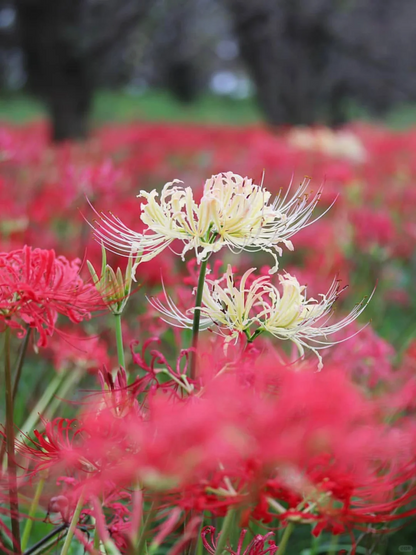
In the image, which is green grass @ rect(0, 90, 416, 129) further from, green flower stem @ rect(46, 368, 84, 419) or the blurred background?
green flower stem @ rect(46, 368, 84, 419)

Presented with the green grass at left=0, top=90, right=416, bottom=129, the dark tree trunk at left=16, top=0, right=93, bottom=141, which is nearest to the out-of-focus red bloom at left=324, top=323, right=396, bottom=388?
the dark tree trunk at left=16, top=0, right=93, bottom=141

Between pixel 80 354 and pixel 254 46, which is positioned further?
pixel 254 46

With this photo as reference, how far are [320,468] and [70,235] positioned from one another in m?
2.78

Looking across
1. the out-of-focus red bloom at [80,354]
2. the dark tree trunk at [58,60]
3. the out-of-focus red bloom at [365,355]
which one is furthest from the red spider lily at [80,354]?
the dark tree trunk at [58,60]

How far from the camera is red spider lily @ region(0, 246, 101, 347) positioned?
0.88 metres

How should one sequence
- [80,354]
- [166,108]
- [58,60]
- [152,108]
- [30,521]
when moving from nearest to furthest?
[30,521] < [80,354] < [58,60] < [152,108] < [166,108]

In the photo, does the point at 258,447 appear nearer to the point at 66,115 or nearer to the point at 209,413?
the point at 209,413

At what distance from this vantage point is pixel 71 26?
687cm

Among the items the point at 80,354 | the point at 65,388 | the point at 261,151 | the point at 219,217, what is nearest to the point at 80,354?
the point at 80,354

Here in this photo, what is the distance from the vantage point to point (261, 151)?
432cm

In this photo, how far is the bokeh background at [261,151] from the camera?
2389 millimetres

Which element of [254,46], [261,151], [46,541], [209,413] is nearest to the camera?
[209,413]

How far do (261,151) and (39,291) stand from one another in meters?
3.58

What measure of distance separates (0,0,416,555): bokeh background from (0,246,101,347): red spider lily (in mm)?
293
